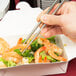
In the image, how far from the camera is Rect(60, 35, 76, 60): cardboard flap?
712mm

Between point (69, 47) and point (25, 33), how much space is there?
0.95ft

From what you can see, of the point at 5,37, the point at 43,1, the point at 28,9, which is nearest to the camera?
the point at 5,37

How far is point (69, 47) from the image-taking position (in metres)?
0.78

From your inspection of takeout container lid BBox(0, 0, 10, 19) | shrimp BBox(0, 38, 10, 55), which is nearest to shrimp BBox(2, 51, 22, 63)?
shrimp BBox(0, 38, 10, 55)

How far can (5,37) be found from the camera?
2.98 ft

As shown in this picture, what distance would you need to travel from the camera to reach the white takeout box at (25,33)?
0.65m

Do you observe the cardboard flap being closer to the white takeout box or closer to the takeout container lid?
the white takeout box

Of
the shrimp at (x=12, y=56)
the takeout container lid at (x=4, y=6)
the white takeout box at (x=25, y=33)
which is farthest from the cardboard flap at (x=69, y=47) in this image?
the takeout container lid at (x=4, y=6)

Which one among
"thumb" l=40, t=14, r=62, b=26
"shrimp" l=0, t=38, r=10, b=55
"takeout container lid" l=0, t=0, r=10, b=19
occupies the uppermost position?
"thumb" l=40, t=14, r=62, b=26

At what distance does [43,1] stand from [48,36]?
122 centimetres

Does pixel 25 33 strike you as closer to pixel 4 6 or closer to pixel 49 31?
pixel 49 31

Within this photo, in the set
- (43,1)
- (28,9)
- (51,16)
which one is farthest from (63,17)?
(43,1)

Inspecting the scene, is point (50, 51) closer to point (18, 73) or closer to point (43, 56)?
point (43, 56)

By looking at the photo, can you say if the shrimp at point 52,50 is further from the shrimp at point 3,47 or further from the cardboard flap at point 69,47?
the shrimp at point 3,47
